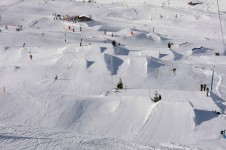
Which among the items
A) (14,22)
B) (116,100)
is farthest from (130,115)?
(14,22)

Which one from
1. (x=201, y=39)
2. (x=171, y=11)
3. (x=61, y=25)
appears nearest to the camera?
(x=201, y=39)

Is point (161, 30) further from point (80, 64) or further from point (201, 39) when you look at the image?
point (80, 64)

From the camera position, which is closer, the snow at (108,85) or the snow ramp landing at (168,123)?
the snow at (108,85)

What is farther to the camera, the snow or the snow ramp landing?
the snow ramp landing

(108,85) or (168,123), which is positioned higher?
(108,85)
